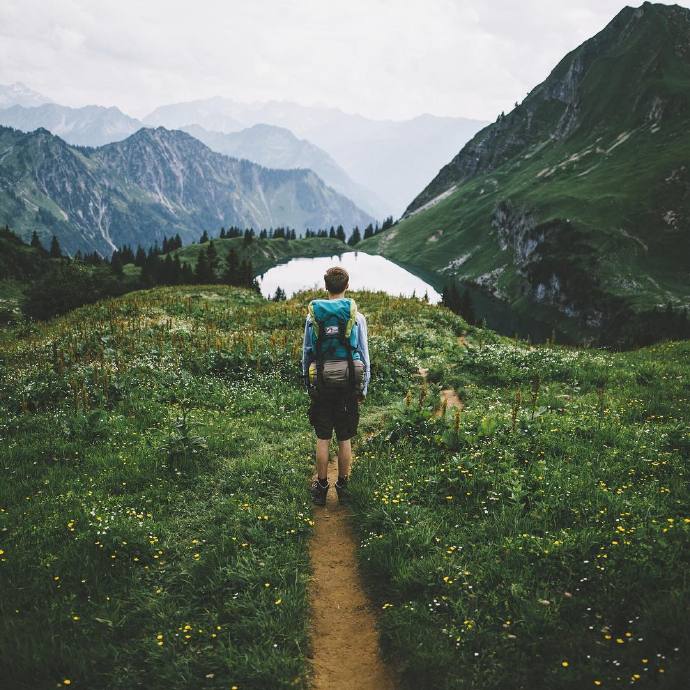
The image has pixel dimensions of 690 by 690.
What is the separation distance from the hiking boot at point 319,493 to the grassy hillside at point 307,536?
25cm

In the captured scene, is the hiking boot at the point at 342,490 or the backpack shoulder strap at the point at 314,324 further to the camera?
the hiking boot at the point at 342,490

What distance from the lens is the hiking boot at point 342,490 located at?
8523 millimetres

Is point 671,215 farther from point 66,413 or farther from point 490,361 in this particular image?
point 66,413

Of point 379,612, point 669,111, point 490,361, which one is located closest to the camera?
point 379,612

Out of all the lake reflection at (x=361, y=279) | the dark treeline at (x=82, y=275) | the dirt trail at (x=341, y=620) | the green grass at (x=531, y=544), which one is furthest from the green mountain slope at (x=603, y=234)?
the dirt trail at (x=341, y=620)

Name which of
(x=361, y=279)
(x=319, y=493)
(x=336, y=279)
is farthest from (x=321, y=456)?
(x=361, y=279)

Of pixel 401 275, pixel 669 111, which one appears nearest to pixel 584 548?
pixel 401 275

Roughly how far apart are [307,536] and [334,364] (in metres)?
2.77

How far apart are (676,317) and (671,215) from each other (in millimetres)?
50258

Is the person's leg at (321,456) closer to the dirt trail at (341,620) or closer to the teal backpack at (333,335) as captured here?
the dirt trail at (341,620)

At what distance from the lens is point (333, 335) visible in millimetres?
7973

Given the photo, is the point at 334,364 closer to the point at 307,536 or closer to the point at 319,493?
the point at 319,493

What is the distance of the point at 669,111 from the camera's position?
173m

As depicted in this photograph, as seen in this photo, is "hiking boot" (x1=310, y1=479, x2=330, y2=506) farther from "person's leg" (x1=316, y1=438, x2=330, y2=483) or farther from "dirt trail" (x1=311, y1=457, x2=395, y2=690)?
"dirt trail" (x1=311, y1=457, x2=395, y2=690)
